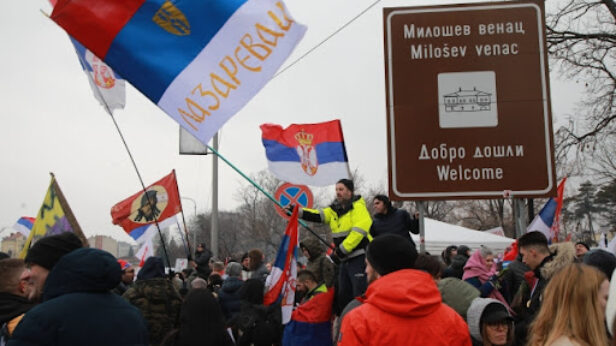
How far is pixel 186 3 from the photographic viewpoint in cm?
543

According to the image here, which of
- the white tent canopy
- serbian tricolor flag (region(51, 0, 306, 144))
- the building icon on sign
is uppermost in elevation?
serbian tricolor flag (region(51, 0, 306, 144))

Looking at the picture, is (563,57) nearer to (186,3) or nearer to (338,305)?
(338,305)

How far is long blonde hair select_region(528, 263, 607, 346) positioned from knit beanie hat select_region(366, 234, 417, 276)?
76cm

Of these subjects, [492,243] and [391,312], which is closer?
[391,312]

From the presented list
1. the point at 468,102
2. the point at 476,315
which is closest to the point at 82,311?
the point at 476,315

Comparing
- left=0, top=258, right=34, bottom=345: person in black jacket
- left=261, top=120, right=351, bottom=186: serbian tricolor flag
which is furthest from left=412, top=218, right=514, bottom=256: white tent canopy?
left=0, top=258, right=34, bottom=345: person in black jacket

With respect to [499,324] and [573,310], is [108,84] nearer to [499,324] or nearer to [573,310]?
[499,324]

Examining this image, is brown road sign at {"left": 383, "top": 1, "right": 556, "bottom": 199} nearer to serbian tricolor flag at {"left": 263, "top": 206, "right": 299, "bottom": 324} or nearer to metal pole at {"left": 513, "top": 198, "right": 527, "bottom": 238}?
metal pole at {"left": 513, "top": 198, "right": 527, "bottom": 238}

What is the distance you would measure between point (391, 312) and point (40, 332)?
1828mm

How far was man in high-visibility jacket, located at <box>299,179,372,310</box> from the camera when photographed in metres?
6.59

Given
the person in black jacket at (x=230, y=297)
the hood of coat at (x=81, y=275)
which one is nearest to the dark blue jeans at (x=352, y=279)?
the person in black jacket at (x=230, y=297)

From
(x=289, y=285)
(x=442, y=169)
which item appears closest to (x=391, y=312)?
(x=442, y=169)

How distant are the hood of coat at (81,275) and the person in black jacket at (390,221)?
155 inches

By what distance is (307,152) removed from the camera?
12.1 m
